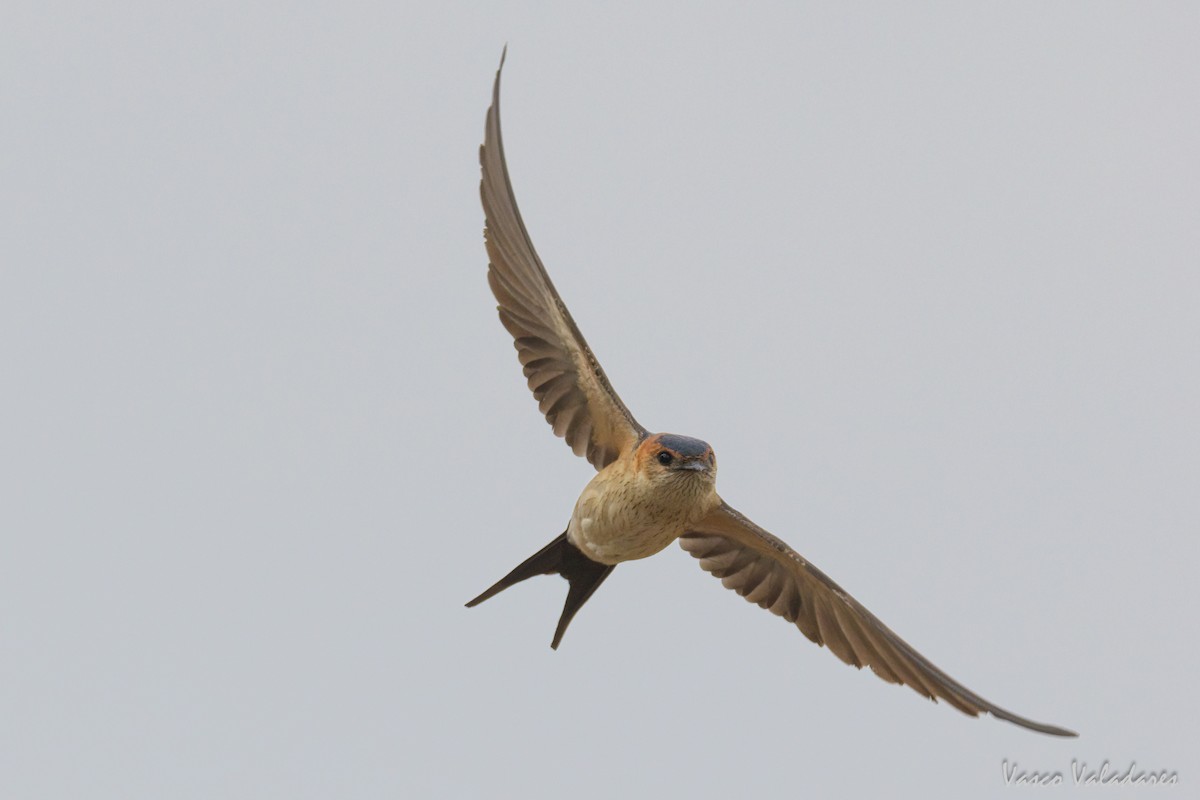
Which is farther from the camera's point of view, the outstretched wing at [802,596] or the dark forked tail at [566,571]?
the dark forked tail at [566,571]

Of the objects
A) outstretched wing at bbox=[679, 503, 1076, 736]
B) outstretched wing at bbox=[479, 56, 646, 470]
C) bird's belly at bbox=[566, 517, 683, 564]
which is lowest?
outstretched wing at bbox=[679, 503, 1076, 736]

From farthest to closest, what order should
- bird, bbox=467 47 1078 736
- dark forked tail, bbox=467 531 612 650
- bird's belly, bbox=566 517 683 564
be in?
dark forked tail, bbox=467 531 612 650
bird's belly, bbox=566 517 683 564
bird, bbox=467 47 1078 736

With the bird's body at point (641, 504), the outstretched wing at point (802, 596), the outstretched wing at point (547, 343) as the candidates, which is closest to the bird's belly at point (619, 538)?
the bird's body at point (641, 504)

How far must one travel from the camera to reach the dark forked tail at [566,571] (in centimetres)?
1245

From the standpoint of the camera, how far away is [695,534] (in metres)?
13.3

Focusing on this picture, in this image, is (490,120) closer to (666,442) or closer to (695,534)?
(666,442)

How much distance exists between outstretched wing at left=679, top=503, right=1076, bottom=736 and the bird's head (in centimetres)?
114

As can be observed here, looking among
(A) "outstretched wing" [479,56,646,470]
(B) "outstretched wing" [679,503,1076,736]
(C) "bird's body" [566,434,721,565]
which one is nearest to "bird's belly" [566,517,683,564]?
(C) "bird's body" [566,434,721,565]

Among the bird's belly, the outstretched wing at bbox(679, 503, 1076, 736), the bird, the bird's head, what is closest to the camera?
the bird's head

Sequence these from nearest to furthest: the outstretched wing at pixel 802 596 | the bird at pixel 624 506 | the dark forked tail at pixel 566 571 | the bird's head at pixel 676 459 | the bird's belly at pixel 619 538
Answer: the bird's head at pixel 676 459
the bird at pixel 624 506
the bird's belly at pixel 619 538
the outstretched wing at pixel 802 596
the dark forked tail at pixel 566 571

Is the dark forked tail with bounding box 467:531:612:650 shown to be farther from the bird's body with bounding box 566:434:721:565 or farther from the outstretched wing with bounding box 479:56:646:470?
the outstretched wing with bounding box 479:56:646:470

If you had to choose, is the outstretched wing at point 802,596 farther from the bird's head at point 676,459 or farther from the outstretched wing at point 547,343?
the bird's head at point 676,459

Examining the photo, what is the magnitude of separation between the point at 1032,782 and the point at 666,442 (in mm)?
3133

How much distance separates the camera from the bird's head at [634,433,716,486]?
37.0 feet
